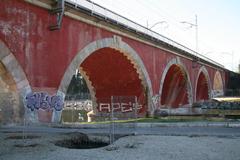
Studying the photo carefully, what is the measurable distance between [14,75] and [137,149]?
7.22 metres

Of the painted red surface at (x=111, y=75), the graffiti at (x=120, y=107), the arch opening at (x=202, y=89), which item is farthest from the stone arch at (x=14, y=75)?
the arch opening at (x=202, y=89)

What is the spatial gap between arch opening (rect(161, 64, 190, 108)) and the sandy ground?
29986 millimetres

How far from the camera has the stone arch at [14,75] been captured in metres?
13.9

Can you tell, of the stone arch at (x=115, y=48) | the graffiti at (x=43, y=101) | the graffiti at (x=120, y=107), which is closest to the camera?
the graffiti at (x=43, y=101)

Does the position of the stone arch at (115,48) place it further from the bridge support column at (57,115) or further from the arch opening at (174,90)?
the arch opening at (174,90)

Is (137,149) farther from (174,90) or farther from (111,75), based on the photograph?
(174,90)

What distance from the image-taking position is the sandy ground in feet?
27.1

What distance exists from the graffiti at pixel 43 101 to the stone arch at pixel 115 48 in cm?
53

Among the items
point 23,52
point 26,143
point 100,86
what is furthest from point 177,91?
point 26,143

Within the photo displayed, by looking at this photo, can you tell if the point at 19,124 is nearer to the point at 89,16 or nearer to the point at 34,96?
the point at 34,96

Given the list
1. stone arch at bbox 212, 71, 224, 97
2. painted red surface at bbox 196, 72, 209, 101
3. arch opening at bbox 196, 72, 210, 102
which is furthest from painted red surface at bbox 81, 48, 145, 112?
stone arch at bbox 212, 71, 224, 97

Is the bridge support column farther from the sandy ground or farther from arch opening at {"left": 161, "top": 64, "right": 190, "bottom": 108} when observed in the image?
arch opening at {"left": 161, "top": 64, "right": 190, "bottom": 108}

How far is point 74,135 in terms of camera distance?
455 inches

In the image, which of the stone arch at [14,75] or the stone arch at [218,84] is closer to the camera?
the stone arch at [14,75]
